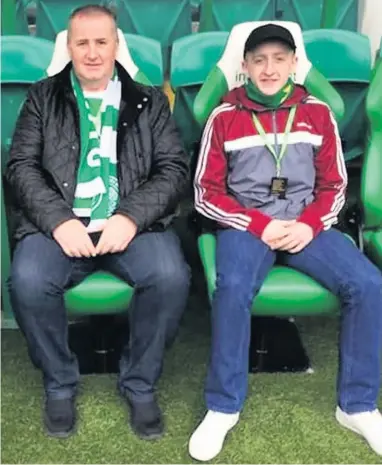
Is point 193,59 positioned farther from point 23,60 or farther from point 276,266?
point 276,266

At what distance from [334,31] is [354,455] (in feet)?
4.56

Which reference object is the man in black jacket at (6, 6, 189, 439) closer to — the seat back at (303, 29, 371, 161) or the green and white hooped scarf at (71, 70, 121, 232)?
the green and white hooped scarf at (71, 70, 121, 232)

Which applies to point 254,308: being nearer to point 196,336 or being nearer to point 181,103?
point 196,336

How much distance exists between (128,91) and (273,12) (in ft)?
5.77

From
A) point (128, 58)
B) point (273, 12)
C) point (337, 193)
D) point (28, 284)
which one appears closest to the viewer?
point (28, 284)

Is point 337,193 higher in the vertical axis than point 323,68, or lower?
lower

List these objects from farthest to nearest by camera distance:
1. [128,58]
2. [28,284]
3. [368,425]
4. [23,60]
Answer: [23,60] → [128,58] → [368,425] → [28,284]

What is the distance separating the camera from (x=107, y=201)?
230cm

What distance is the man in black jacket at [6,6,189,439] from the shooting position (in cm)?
218

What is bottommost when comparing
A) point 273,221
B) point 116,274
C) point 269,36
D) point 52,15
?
point 116,274

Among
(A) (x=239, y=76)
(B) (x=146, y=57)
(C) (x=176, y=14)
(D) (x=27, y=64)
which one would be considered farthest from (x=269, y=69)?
(C) (x=176, y=14)

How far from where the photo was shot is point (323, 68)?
2.85 metres

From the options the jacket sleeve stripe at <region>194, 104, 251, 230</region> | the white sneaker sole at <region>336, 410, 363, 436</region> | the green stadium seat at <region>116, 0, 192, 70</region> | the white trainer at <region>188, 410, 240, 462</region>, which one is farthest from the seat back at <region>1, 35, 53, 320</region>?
the green stadium seat at <region>116, 0, 192, 70</region>

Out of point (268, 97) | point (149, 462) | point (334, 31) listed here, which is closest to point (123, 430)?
point (149, 462)
